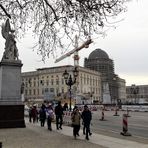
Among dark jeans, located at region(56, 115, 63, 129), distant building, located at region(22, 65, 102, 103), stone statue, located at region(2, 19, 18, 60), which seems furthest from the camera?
distant building, located at region(22, 65, 102, 103)

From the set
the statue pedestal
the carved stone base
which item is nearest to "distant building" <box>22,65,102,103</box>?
the statue pedestal

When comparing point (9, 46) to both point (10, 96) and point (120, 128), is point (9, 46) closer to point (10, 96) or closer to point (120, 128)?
point (10, 96)

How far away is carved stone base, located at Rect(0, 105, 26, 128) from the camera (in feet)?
78.2

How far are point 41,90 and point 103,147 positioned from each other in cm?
14647

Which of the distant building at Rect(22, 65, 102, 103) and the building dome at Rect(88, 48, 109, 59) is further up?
the building dome at Rect(88, 48, 109, 59)

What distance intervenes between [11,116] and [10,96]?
1.40 metres

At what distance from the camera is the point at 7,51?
25.6 m

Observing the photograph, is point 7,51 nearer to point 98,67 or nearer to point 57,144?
point 57,144

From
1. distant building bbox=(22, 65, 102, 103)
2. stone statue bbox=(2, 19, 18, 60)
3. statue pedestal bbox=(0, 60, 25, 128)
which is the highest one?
distant building bbox=(22, 65, 102, 103)

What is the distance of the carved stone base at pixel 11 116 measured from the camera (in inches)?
939

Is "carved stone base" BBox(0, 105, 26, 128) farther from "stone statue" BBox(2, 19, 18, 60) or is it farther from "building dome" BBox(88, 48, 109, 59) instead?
"building dome" BBox(88, 48, 109, 59)


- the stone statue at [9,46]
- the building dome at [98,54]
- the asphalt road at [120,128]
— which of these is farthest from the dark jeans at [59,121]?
the building dome at [98,54]

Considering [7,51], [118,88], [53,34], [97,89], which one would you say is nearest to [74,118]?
[53,34]

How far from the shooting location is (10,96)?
24.8 m
